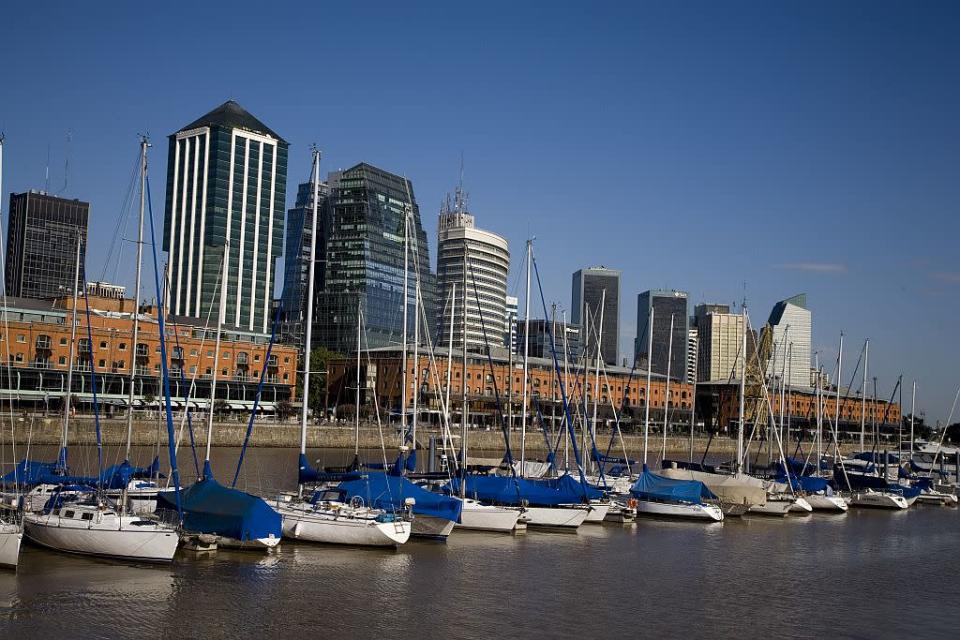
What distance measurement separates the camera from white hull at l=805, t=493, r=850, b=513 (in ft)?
242

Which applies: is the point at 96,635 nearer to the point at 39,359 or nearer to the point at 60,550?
the point at 60,550

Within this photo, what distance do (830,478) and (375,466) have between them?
46110 mm

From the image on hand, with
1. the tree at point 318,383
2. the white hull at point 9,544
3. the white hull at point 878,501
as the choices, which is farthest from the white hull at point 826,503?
the tree at point 318,383

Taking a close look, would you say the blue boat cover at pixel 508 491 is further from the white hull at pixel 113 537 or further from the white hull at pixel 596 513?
the white hull at pixel 113 537

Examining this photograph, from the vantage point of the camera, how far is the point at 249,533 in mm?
39812

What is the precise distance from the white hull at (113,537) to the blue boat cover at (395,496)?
9632 mm

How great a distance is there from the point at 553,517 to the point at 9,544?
27744 millimetres

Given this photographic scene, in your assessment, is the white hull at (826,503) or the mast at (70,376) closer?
the mast at (70,376)

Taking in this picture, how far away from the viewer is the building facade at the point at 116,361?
11250 centimetres

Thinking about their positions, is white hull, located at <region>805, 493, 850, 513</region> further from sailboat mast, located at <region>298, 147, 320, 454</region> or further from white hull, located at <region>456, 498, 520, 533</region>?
sailboat mast, located at <region>298, 147, 320, 454</region>

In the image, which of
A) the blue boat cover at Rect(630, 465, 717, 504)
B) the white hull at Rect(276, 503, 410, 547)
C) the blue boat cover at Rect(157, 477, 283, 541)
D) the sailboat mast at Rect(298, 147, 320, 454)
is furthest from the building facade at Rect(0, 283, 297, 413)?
the blue boat cover at Rect(157, 477, 283, 541)

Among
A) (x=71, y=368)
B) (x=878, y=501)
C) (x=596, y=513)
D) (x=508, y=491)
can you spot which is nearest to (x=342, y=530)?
(x=508, y=491)

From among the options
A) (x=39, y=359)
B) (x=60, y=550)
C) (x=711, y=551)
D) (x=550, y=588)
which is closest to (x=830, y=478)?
(x=711, y=551)

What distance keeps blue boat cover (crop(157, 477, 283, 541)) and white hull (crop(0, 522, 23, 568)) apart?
6.57 meters
